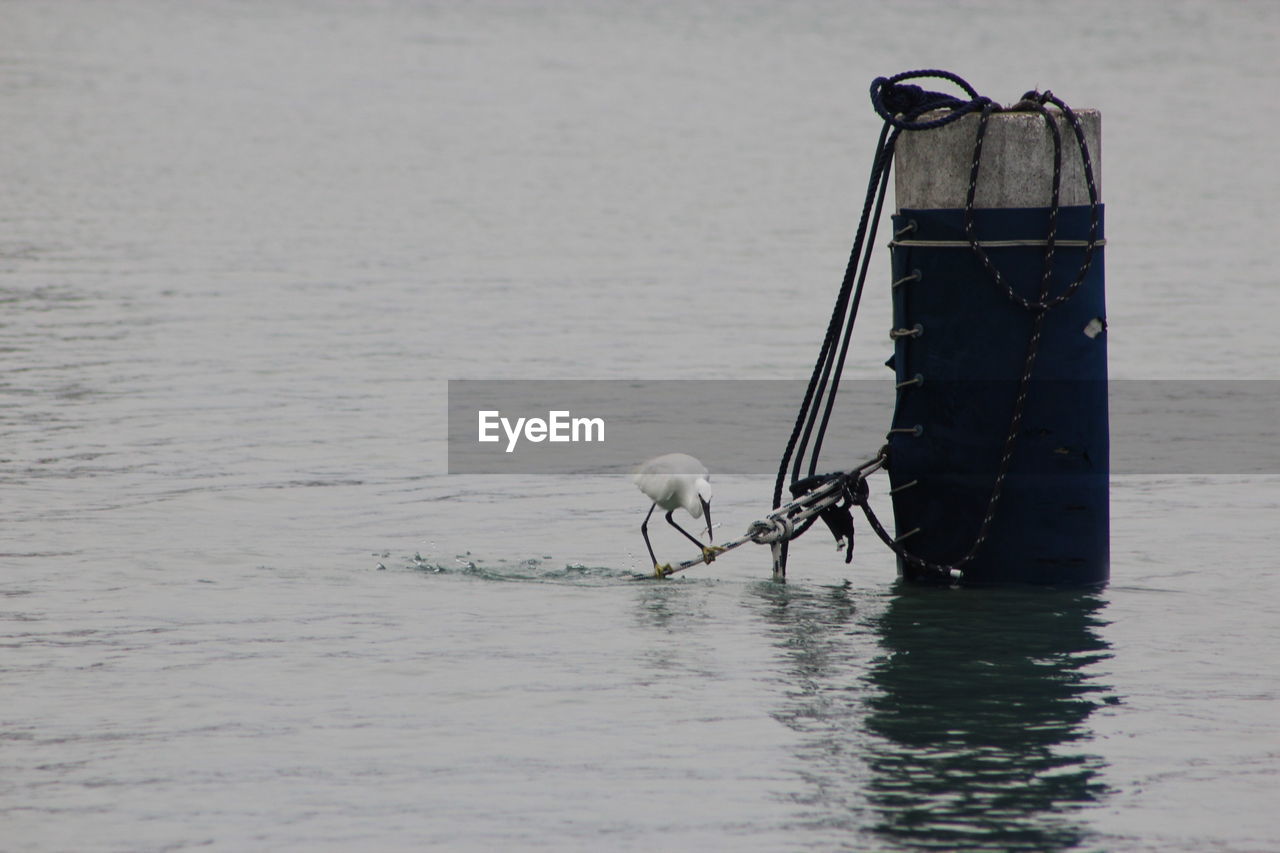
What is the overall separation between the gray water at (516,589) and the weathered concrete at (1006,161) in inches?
77.4

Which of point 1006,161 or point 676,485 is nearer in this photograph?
point 1006,161

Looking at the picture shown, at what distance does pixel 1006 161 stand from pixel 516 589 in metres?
3.30

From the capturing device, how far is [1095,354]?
10609 mm

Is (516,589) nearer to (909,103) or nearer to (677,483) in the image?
(677,483)

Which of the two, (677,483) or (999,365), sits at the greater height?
(999,365)

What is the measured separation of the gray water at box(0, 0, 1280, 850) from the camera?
7.88 metres

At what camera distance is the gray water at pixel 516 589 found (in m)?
7.88

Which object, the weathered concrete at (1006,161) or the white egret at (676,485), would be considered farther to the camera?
the white egret at (676,485)

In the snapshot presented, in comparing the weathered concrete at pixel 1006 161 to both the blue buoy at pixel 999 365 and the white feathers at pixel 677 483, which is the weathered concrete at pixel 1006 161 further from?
the white feathers at pixel 677 483

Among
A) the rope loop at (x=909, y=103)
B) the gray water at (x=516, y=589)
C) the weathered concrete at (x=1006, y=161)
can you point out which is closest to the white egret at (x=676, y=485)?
the gray water at (x=516, y=589)

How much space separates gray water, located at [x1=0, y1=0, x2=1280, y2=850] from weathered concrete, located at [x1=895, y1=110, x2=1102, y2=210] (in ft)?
6.45

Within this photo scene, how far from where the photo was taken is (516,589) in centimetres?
1147

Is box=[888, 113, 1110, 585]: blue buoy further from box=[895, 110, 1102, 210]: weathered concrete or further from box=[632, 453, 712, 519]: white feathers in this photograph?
box=[632, 453, 712, 519]: white feathers

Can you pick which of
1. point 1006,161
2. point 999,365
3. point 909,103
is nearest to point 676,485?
point 999,365
